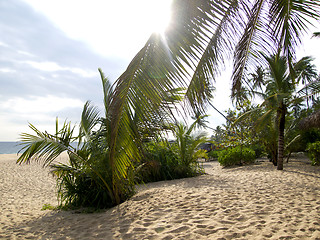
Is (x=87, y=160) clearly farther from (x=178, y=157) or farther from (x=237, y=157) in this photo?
(x=237, y=157)

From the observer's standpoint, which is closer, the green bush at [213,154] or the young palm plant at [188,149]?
the young palm plant at [188,149]

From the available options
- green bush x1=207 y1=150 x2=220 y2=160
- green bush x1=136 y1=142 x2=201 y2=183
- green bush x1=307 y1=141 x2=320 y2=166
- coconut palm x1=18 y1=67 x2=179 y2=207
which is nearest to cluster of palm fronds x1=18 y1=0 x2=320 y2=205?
coconut palm x1=18 y1=67 x2=179 y2=207

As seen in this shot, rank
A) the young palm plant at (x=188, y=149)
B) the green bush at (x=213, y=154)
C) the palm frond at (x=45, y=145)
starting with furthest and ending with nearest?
the green bush at (x=213, y=154) < the young palm plant at (x=188, y=149) < the palm frond at (x=45, y=145)

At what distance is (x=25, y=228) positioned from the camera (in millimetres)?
4129

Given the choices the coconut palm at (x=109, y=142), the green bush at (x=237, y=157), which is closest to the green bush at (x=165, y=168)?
the coconut palm at (x=109, y=142)

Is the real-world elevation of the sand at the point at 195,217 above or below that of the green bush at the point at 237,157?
below

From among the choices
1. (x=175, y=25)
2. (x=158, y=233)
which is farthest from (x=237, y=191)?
(x=175, y=25)

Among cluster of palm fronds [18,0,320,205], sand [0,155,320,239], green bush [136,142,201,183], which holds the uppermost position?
cluster of palm fronds [18,0,320,205]

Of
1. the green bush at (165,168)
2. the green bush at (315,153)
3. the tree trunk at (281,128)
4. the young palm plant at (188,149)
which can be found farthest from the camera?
the green bush at (315,153)

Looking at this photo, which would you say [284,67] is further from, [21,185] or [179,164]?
[21,185]

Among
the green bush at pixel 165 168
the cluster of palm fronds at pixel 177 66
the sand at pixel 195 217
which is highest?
the cluster of palm fronds at pixel 177 66

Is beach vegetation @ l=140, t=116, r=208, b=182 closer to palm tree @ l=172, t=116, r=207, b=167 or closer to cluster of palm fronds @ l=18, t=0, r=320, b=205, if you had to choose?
palm tree @ l=172, t=116, r=207, b=167

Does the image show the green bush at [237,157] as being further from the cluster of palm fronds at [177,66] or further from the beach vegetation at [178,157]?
the cluster of palm fronds at [177,66]

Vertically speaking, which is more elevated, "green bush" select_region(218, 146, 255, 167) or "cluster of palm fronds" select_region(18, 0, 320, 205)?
"cluster of palm fronds" select_region(18, 0, 320, 205)
